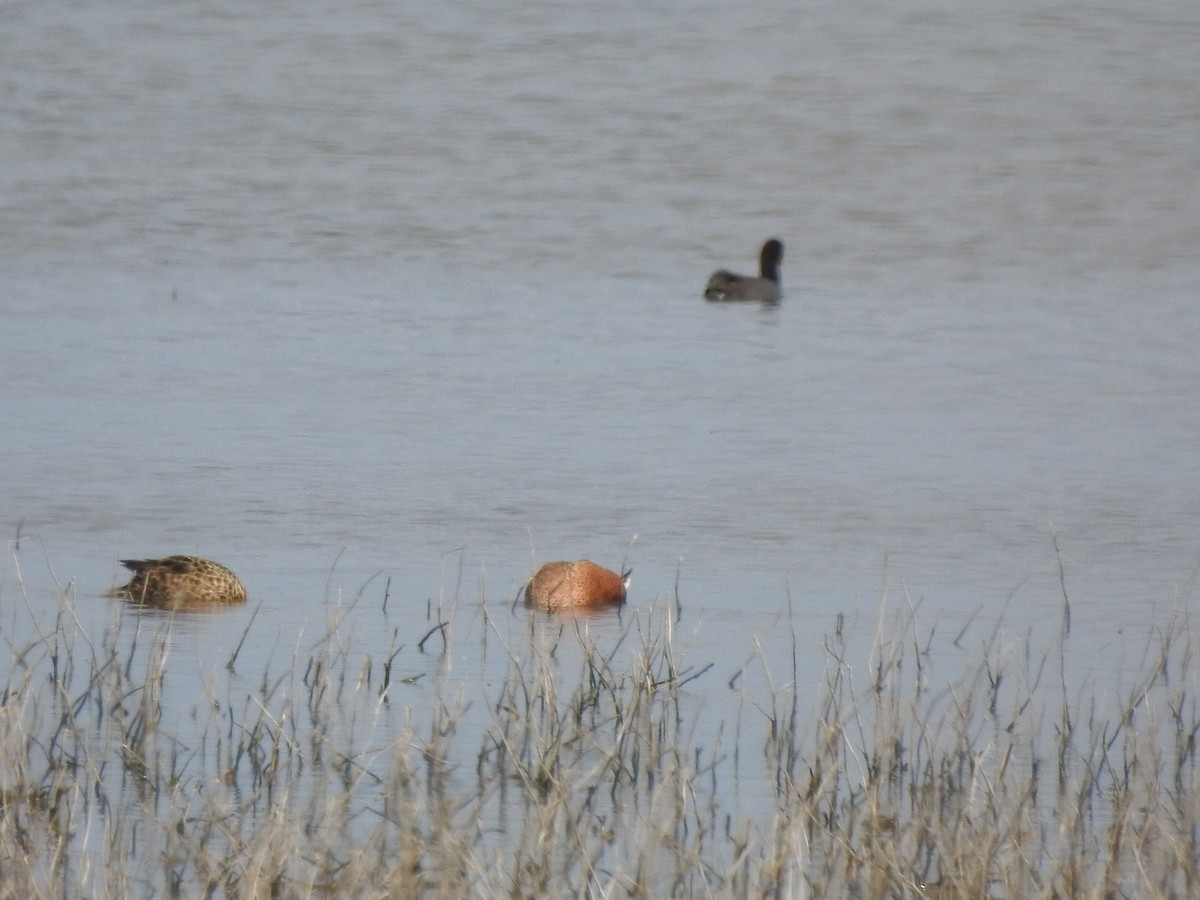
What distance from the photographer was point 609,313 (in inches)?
731

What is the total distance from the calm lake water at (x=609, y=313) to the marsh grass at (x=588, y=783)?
359mm

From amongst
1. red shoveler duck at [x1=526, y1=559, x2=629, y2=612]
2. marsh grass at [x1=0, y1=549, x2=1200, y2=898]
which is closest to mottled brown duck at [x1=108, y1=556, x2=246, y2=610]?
marsh grass at [x1=0, y1=549, x2=1200, y2=898]

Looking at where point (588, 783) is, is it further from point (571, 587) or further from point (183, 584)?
point (183, 584)

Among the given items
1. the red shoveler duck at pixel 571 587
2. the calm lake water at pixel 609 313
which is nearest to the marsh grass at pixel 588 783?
the calm lake water at pixel 609 313

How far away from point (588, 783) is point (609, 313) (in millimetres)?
Answer: 13083

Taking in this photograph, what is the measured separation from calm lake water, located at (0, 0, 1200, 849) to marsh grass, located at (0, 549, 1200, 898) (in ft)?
1.18

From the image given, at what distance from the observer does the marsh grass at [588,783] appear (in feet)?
15.5

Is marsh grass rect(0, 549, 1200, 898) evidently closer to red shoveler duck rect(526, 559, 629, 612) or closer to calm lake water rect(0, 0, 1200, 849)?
calm lake water rect(0, 0, 1200, 849)

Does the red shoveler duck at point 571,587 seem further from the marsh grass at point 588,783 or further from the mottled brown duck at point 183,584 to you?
the mottled brown duck at point 183,584

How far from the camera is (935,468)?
1152 centimetres

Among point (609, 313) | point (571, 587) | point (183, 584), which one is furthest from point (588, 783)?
point (609, 313)

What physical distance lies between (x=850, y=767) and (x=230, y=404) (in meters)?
7.79

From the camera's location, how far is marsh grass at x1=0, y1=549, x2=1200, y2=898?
4.71 metres

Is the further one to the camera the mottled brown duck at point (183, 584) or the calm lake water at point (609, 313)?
the calm lake water at point (609, 313)
